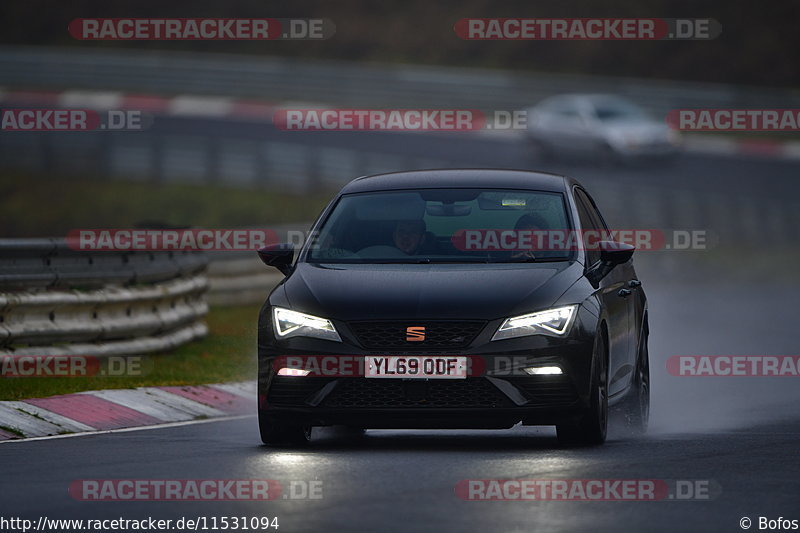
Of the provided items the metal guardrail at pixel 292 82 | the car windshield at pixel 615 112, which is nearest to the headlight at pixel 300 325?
the car windshield at pixel 615 112

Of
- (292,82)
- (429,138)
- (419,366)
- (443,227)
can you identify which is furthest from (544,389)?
(292,82)

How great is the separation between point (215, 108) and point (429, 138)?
18.5ft

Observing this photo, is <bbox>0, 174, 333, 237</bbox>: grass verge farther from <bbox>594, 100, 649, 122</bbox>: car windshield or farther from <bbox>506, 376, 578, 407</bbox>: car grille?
<bbox>506, 376, 578, 407</bbox>: car grille

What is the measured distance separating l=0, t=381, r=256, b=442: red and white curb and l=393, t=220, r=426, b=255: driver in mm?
2343

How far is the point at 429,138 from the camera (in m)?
45.1

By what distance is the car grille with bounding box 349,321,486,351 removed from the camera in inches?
382

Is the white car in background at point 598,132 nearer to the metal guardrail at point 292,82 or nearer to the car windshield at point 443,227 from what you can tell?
the metal guardrail at point 292,82

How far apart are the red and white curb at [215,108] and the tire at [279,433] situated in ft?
106

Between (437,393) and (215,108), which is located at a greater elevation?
(215,108)

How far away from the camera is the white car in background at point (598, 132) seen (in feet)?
132

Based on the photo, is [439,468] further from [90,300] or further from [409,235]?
[90,300]

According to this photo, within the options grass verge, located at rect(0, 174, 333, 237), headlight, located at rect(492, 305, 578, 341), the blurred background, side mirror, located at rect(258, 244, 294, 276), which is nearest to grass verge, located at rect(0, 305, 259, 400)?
side mirror, located at rect(258, 244, 294, 276)

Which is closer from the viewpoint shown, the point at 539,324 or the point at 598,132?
the point at 539,324

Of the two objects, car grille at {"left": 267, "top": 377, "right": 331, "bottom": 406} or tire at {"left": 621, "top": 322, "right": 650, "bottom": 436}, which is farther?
tire at {"left": 621, "top": 322, "right": 650, "bottom": 436}
